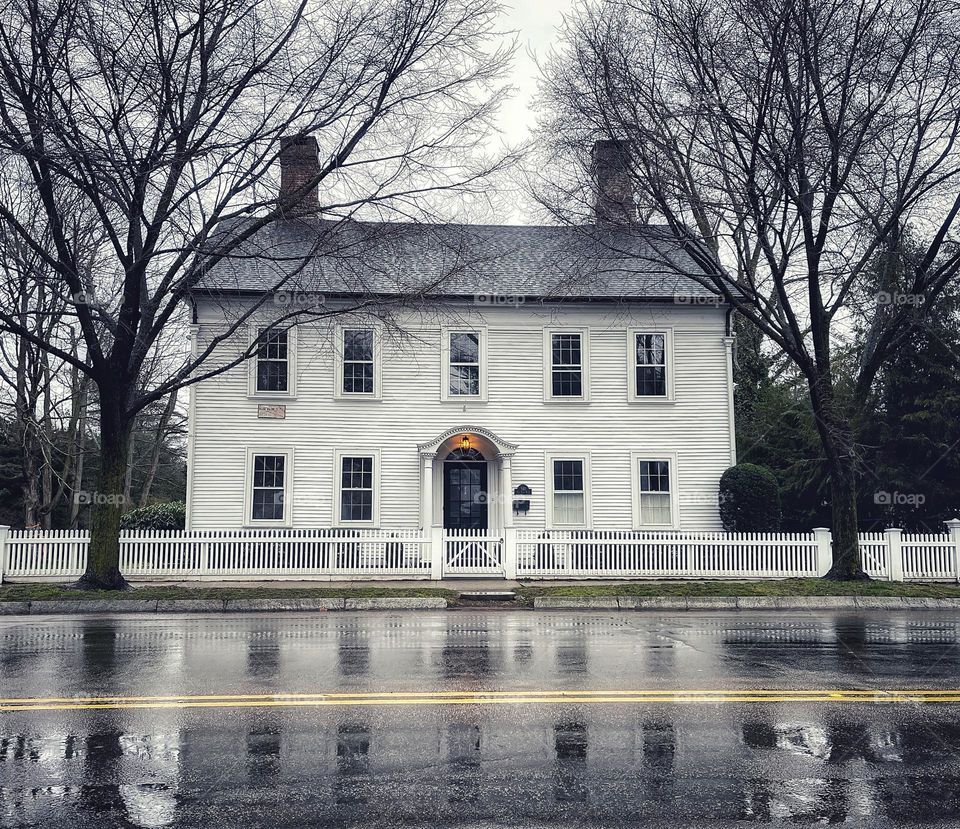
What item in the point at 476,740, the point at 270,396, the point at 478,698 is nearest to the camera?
the point at 476,740

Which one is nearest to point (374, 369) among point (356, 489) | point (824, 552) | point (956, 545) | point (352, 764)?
point (356, 489)

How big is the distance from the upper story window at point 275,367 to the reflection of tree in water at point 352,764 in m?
17.0

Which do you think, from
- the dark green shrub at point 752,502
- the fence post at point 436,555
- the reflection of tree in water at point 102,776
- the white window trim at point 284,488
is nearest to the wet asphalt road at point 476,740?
the reflection of tree in water at point 102,776

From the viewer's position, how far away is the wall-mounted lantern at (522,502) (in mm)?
22078

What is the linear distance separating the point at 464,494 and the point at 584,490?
3.16 metres

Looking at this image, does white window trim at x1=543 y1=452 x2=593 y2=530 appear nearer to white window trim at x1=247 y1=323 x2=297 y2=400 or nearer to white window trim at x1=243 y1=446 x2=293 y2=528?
white window trim at x1=243 y1=446 x2=293 y2=528

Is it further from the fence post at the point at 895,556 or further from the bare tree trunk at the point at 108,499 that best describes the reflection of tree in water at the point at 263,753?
the fence post at the point at 895,556

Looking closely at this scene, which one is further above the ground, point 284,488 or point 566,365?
point 566,365

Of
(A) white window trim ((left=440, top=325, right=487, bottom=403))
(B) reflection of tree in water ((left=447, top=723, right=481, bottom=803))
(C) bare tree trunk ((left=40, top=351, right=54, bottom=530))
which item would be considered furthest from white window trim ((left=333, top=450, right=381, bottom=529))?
(B) reflection of tree in water ((left=447, top=723, right=481, bottom=803))

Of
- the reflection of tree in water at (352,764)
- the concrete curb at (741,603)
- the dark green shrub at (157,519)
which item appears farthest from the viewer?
the dark green shrub at (157,519)

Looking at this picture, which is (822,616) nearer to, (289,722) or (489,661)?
(489,661)

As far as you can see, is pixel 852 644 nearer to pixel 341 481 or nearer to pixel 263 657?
pixel 263 657

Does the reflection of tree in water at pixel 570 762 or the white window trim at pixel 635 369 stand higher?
the white window trim at pixel 635 369

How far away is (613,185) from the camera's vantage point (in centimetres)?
1850
